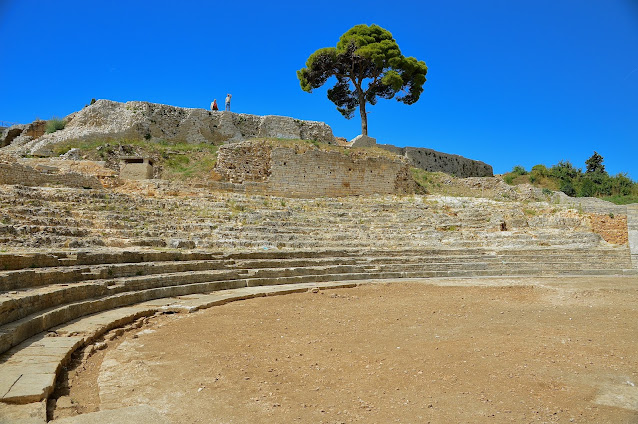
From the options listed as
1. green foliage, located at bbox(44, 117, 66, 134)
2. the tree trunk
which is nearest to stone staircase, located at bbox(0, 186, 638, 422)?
the tree trunk

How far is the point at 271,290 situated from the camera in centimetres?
800

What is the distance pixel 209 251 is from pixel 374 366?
6.00 metres

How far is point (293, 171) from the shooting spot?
16891 mm

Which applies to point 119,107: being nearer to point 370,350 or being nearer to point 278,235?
point 278,235

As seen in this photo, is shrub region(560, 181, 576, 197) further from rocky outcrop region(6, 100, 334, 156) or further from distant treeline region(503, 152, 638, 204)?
rocky outcrop region(6, 100, 334, 156)

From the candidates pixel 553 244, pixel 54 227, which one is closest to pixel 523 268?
pixel 553 244

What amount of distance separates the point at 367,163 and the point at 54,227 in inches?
480

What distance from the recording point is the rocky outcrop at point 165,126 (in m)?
19.4

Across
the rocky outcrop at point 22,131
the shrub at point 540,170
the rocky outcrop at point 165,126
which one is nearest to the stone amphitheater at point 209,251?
the rocky outcrop at point 165,126

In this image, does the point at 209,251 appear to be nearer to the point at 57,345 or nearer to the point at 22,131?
the point at 57,345

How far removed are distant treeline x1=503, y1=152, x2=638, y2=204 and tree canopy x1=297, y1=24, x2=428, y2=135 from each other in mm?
9506

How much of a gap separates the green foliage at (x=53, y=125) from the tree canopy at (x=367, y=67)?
12.6m

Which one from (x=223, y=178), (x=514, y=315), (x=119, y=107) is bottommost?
(x=514, y=315)

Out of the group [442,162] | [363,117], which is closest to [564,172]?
[442,162]
